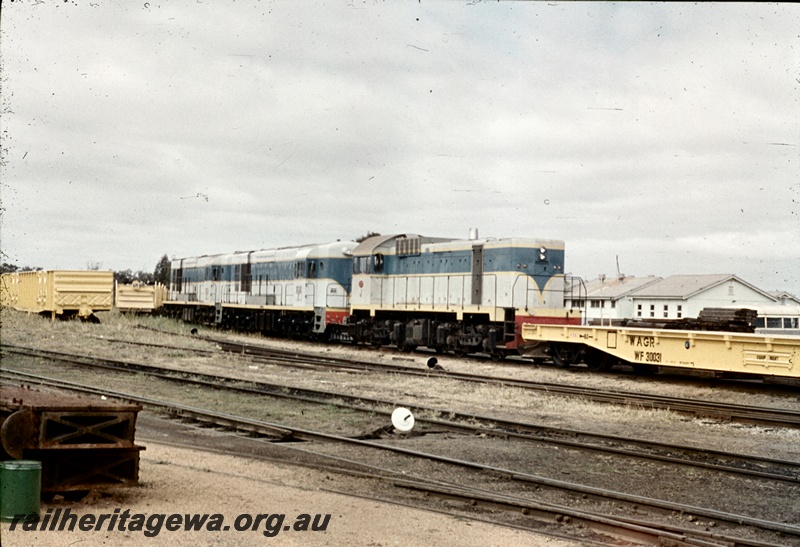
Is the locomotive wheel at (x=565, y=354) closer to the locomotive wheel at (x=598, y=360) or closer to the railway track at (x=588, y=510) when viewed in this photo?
the locomotive wheel at (x=598, y=360)

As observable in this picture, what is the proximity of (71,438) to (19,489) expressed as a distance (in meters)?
0.83

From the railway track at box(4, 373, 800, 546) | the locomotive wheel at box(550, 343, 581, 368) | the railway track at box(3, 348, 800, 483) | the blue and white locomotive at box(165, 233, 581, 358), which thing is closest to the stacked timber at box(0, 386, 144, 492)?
the railway track at box(4, 373, 800, 546)

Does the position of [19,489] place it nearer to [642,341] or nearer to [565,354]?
[642,341]

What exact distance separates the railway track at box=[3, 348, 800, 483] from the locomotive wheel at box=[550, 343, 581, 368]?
821cm

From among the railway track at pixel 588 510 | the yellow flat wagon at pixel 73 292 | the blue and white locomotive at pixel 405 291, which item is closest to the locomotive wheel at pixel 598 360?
the blue and white locomotive at pixel 405 291

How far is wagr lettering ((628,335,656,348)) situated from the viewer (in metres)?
18.1

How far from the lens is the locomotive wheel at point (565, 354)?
20.9 m

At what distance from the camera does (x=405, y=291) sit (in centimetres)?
2681

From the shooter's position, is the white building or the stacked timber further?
the white building

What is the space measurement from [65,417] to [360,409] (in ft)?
22.9

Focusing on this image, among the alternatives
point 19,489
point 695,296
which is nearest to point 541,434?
point 19,489

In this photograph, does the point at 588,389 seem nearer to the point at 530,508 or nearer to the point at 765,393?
the point at 765,393

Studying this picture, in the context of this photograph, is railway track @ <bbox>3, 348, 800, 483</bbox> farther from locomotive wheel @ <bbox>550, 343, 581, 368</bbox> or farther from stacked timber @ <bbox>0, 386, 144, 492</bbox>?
locomotive wheel @ <bbox>550, 343, 581, 368</bbox>

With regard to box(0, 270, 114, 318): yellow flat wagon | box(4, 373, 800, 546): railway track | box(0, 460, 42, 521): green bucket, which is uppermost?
box(0, 270, 114, 318): yellow flat wagon
